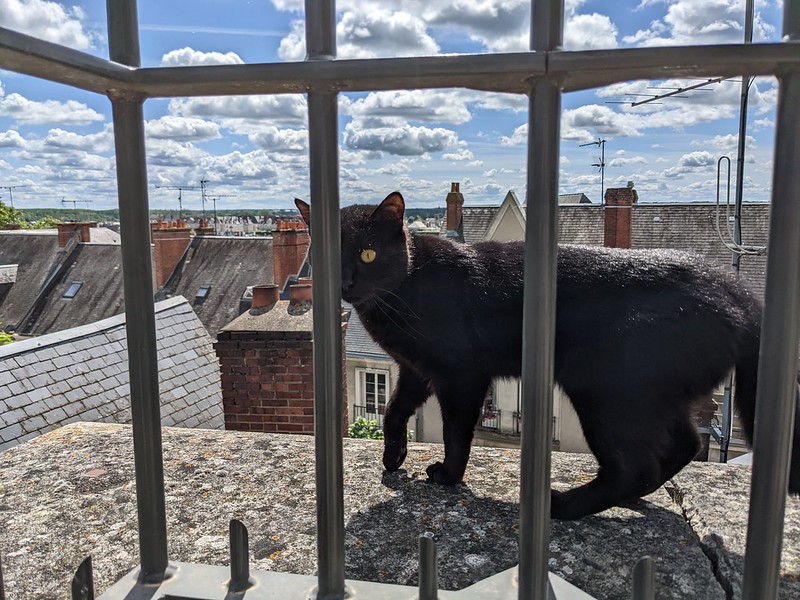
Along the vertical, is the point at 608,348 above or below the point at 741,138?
below

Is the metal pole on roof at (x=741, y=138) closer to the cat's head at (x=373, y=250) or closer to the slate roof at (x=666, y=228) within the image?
the slate roof at (x=666, y=228)

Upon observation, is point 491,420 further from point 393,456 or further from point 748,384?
point 748,384

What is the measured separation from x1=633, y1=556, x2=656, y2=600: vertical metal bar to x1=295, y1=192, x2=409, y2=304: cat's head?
3.79 ft

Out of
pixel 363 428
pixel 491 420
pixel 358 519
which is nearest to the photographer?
pixel 358 519

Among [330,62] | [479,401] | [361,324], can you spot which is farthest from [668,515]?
[330,62]

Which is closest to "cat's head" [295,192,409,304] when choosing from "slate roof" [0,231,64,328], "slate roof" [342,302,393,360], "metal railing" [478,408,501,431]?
"slate roof" [342,302,393,360]

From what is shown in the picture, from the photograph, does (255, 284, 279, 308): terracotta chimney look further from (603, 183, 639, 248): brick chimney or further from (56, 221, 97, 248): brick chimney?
(56, 221, 97, 248): brick chimney

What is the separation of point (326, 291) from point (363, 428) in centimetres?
279

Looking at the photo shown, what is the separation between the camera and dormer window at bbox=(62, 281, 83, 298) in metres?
12.2

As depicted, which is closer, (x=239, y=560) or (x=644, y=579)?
(x=644, y=579)

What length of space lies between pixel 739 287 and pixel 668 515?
1.78ft

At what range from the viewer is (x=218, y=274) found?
348 inches

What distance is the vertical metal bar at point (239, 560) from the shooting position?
84 cm

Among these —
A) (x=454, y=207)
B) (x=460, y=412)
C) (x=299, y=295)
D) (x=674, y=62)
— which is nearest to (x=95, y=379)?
(x=299, y=295)
